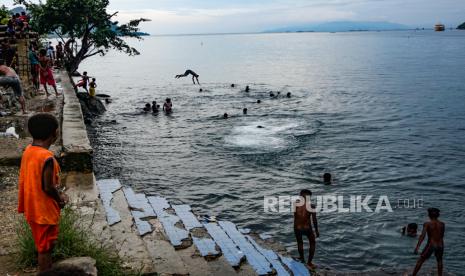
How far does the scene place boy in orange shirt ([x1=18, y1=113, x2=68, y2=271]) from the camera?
4.48 m

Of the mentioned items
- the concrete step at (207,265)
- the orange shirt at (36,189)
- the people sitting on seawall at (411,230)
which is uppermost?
the orange shirt at (36,189)

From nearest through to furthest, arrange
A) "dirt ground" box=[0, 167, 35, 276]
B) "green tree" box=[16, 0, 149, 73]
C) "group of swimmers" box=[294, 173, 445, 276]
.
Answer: "dirt ground" box=[0, 167, 35, 276] → "group of swimmers" box=[294, 173, 445, 276] → "green tree" box=[16, 0, 149, 73]

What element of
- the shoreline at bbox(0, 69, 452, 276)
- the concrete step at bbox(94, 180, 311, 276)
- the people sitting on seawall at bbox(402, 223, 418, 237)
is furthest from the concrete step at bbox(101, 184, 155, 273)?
the people sitting on seawall at bbox(402, 223, 418, 237)

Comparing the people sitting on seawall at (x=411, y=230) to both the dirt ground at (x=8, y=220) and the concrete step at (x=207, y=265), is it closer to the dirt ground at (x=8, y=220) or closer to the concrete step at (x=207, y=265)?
the concrete step at (x=207, y=265)

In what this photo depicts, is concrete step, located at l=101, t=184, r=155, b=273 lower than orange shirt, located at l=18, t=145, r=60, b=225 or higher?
lower

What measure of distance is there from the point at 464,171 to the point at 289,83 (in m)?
38.9

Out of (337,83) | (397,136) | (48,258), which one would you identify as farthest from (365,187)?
(337,83)

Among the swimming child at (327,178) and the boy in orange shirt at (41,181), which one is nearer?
the boy in orange shirt at (41,181)

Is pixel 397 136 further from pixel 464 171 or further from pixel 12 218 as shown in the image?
pixel 12 218

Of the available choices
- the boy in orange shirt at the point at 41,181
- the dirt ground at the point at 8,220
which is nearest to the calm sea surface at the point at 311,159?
the dirt ground at the point at 8,220

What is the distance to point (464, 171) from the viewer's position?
2000 centimetres

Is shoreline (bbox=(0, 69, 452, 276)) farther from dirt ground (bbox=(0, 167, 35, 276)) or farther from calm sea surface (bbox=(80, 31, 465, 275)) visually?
calm sea surface (bbox=(80, 31, 465, 275))

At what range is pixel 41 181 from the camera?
4.50m

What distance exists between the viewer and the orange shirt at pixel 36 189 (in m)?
4.49
